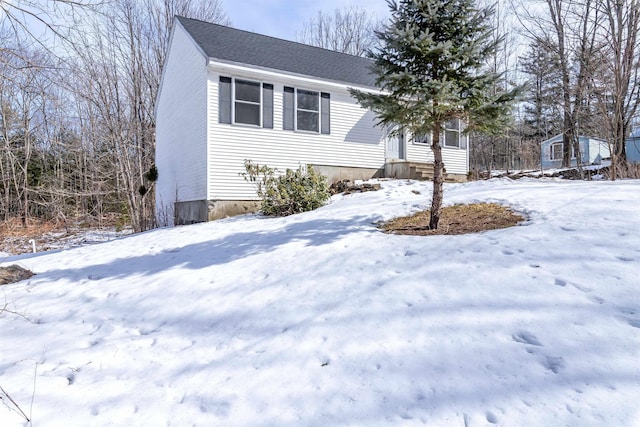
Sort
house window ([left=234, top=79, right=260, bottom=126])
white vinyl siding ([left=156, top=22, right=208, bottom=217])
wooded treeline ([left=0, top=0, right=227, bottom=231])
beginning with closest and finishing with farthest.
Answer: wooded treeline ([left=0, top=0, right=227, bottom=231])
house window ([left=234, top=79, right=260, bottom=126])
white vinyl siding ([left=156, top=22, right=208, bottom=217])

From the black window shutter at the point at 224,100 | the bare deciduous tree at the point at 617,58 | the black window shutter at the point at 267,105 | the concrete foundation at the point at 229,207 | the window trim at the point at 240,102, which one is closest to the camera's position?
the bare deciduous tree at the point at 617,58

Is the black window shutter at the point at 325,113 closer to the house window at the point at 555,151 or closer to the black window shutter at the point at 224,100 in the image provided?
the black window shutter at the point at 224,100

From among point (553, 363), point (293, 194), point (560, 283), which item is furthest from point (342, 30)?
point (553, 363)

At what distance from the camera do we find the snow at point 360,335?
6.58ft

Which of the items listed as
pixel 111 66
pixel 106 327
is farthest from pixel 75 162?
pixel 106 327

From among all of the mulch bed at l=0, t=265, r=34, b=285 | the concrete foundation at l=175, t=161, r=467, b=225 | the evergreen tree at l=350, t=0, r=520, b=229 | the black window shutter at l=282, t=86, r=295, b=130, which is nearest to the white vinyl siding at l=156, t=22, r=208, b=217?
the concrete foundation at l=175, t=161, r=467, b=225

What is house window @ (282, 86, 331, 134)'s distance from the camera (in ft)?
36.5

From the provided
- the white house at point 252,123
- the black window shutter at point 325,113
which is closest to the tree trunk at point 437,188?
the white house at point 252,123

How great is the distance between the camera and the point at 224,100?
10.2 metres

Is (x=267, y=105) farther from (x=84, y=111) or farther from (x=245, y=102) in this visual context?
(x=84, y=111)

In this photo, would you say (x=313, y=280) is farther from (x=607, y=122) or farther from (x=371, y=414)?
(x=607, y=122)

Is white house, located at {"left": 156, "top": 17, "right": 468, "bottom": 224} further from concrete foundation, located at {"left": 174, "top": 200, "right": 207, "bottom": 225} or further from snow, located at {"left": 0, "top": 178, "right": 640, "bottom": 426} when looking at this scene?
snow, located at {"left": 0, "top": 178, "right": 640, "bottom": 426}

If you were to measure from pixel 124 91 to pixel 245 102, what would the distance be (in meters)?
11.6

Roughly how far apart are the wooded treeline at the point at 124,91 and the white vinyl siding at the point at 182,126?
1.42m
